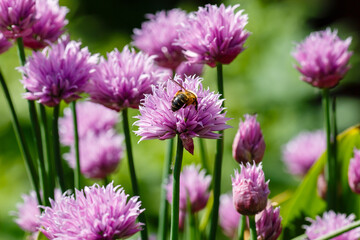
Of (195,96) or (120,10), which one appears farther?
(120,10)

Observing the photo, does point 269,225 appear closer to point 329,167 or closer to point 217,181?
point 217,181

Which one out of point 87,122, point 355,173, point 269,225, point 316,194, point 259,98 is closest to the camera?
point 269,225

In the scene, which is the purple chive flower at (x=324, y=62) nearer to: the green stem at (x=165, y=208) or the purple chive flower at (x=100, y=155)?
the green stem at (x=165, y=208)

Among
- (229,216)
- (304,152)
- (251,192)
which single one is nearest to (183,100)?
(251,192)

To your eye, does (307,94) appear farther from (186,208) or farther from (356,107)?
(186,208)

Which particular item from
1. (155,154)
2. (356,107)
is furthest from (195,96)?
(356,107)
